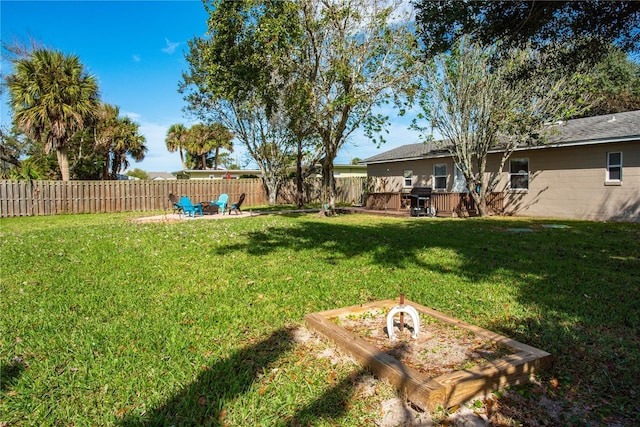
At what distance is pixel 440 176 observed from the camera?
2066 cm

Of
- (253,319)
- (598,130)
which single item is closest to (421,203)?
(598,130)

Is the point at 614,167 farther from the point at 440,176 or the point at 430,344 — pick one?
the point at 430,344

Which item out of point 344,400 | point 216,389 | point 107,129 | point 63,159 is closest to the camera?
point 344,400

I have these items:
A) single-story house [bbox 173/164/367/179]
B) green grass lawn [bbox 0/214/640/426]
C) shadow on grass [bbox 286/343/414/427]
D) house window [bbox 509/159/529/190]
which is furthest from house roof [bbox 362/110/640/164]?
single-story house [bbox 173/164/367/179]

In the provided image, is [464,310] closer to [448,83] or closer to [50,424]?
[50,424]

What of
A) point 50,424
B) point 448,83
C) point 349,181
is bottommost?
point 50,424

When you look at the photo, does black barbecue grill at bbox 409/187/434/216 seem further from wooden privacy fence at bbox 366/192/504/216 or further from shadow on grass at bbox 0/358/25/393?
shadow on grass at bbox 0/358/25/393

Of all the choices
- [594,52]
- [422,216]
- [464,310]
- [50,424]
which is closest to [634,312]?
[464,310]

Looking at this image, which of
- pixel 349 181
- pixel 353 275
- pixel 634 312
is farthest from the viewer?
pixel 349 181

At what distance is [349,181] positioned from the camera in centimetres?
2733

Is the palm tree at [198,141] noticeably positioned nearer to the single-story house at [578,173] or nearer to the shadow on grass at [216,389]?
the single-story house at [578,173]

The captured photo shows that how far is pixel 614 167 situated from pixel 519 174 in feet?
11.5

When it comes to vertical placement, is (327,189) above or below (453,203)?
above

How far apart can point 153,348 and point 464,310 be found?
10.2 feet
